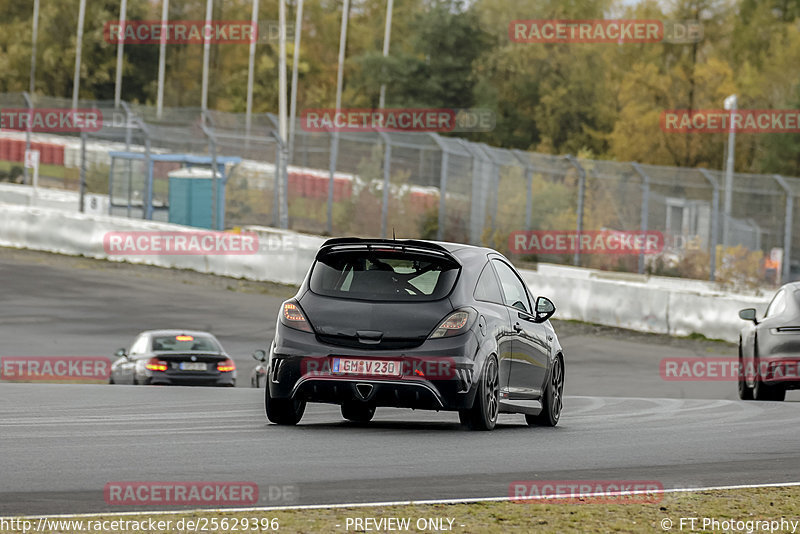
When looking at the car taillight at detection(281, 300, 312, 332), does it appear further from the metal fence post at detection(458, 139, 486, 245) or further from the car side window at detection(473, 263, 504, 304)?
the metal fence post at detection(458, 139, 486, 245)

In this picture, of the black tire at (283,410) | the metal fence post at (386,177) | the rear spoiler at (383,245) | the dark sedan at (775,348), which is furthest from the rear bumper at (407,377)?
the metal fence post at (386,177)

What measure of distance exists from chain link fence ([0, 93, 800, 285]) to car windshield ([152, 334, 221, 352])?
1241 cm

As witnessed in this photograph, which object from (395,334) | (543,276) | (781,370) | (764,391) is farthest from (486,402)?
(543,276)

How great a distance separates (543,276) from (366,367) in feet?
62.5

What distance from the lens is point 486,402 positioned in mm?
11516

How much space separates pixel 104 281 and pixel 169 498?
26043mm

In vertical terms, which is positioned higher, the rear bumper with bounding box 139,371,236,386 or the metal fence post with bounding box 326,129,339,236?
the metal fence post with bounding box 326,129,339,236

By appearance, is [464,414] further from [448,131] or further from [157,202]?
[448,131]

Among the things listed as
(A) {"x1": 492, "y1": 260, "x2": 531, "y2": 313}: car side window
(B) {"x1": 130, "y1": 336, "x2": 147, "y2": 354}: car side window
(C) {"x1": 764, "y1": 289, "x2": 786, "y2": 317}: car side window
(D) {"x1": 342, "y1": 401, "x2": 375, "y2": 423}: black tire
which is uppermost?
(A) {"x1": 492, "y1": 260, "x2": 531, "y2": 313}: car side window

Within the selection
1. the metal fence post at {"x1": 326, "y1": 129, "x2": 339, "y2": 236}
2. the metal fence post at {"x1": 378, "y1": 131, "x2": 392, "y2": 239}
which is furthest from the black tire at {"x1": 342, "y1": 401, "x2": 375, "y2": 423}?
the metal fence post at {"x1": 326, "y1": 129, "x2": 339, "y2": 236}

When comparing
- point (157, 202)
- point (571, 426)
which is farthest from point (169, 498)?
point (157, 202)

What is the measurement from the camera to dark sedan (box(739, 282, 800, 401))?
659 inches

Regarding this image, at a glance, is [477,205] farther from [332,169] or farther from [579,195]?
[332,169]

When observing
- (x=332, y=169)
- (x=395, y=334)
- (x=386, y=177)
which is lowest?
A: (x=395, y=334)
